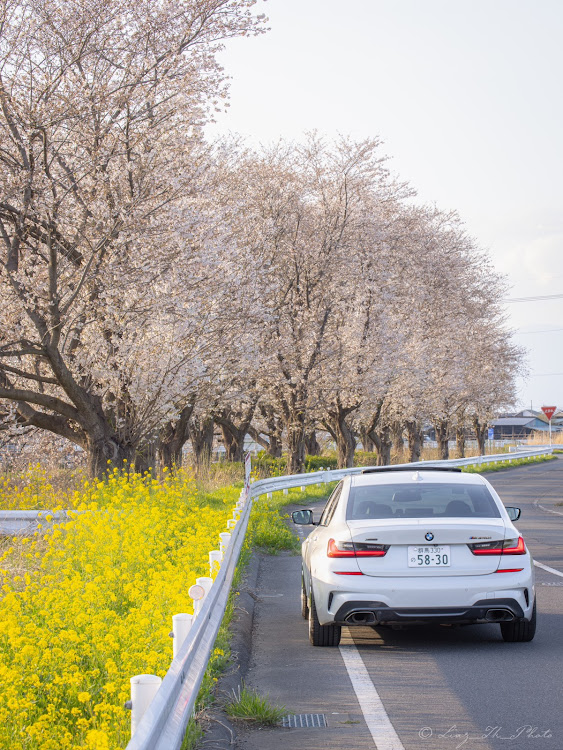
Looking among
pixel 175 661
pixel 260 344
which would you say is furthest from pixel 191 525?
pixel 260 344

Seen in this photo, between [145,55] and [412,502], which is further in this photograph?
[145,55]

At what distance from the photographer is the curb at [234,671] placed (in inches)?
201

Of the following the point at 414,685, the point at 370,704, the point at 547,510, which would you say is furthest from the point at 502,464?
the point at 370,704

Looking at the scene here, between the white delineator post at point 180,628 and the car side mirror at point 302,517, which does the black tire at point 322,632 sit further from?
the white delineator post at point 180,628

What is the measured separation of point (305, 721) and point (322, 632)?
81.3 inches

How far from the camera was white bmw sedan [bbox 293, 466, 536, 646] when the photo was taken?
23.0 feet

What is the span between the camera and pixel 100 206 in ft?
51.7

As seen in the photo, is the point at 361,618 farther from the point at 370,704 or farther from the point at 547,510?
the point at 547,510

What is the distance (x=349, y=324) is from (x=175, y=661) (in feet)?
95.4

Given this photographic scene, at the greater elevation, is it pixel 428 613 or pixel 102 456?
pixel 102 456

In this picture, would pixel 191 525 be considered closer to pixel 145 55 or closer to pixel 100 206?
pixel 100 206

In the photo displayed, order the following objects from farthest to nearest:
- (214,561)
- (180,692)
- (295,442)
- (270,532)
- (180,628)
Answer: (295,442) < (270,532) < (214,561) < (180,628) < (180,692)

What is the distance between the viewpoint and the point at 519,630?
297 inches

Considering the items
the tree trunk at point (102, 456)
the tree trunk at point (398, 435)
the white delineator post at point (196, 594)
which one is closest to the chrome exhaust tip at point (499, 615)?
the white delineator post at point (196, 594)
